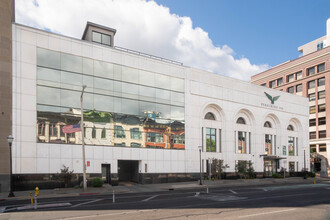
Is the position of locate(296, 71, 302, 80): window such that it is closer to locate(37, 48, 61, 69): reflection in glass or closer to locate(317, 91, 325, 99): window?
locate(317, 91, 325, 99): window

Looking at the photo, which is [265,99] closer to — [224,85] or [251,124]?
[251,124]

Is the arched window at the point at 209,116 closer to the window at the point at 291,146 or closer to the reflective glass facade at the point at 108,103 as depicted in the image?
the reflective glass facade at the point at 108,103

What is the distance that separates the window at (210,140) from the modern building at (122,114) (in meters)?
0.15

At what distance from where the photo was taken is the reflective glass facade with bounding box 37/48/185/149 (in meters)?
32.4

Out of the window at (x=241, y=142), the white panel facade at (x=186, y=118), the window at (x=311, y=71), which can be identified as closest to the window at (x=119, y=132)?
the white panel facade at (x=186, y=118)

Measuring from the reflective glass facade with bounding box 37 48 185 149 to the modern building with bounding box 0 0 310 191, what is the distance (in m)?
0.11

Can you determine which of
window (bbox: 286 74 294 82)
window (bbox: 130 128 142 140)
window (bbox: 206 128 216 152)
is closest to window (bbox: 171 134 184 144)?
window (bbox: 130 128 142 140)

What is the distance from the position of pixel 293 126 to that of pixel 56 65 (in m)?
47.8

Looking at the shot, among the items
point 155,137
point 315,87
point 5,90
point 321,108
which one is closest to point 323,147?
point 321,108

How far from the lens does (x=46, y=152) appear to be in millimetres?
31719

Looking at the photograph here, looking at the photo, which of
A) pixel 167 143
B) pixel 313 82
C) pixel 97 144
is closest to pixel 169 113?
pixel 167 143

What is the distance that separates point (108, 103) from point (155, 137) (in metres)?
7.87

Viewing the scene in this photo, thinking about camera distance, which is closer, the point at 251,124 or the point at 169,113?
the point at 169,113

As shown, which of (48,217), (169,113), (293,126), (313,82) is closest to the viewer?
(48,217)
